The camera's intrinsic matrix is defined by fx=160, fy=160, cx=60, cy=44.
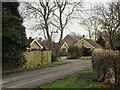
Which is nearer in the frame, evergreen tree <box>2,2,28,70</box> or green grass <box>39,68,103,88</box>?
green grass <box>39,68,103,88</box>

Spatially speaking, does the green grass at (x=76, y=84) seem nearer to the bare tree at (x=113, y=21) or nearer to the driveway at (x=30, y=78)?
the driveway at (x=30, y=78)

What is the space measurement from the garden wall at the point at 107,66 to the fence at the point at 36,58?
9.27 meters

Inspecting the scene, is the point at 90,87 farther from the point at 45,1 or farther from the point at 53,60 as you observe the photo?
the point at 45,1

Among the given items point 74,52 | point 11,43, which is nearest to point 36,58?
point 11,43

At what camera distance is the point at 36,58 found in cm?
1911

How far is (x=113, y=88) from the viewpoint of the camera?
7898 mm

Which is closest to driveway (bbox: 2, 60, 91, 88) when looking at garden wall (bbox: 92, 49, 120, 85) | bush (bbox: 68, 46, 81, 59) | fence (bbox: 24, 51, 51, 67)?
garden wall (bbox: 92, 49, 120, 85)

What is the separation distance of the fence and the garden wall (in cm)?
927

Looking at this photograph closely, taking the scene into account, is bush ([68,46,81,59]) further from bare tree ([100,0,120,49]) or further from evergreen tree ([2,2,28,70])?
evergreen tree ([2,2,28,70])

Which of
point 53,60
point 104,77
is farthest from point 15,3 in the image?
point 104,77

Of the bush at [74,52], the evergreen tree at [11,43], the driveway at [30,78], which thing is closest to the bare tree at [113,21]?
the driveway at [30,78]

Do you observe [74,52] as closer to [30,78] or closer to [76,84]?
[30,78]

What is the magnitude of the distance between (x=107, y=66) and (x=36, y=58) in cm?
1182

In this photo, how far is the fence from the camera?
56.3 feet
